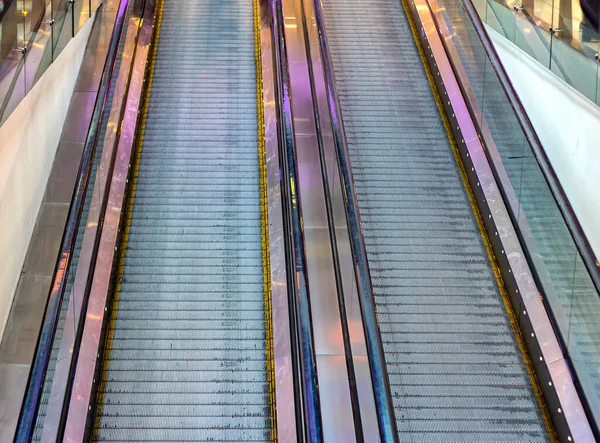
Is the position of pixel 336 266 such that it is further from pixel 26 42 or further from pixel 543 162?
pixel 26 42

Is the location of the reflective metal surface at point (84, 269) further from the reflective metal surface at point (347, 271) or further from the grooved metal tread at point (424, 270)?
the grooved metal tread at point (424, 270)

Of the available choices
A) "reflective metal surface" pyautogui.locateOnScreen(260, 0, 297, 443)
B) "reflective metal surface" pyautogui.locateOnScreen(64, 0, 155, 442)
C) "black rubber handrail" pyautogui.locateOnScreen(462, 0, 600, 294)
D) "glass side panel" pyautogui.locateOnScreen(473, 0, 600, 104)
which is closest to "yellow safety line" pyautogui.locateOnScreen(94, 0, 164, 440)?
"reflective metal surface" pyautogui.locateOnScreen(64, 0, 155, 442)

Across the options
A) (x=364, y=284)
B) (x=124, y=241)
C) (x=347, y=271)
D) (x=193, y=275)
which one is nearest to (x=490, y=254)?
(x=347, y=271)

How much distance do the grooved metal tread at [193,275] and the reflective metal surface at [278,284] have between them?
0.17 m

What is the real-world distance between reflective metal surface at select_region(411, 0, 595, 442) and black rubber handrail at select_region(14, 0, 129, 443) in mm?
3206

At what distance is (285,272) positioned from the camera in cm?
518

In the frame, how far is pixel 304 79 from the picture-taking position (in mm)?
7531

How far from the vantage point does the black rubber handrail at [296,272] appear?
409 cm

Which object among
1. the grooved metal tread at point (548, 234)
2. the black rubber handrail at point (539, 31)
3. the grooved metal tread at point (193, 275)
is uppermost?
the black rubber handrail at point (539, 31)

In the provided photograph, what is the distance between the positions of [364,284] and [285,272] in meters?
0.71

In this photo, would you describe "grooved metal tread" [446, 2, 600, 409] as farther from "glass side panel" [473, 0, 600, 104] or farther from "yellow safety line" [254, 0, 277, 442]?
"yellow safety line" [254, 0, 277, 442]

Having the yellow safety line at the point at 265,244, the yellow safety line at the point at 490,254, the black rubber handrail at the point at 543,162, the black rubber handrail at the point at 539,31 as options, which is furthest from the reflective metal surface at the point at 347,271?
the black rubber handrail at the point at 539,31

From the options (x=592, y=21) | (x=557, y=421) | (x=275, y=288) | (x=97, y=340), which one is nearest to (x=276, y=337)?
(x=275, y=288)

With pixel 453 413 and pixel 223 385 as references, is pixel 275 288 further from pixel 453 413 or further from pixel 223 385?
pixel 453 413
